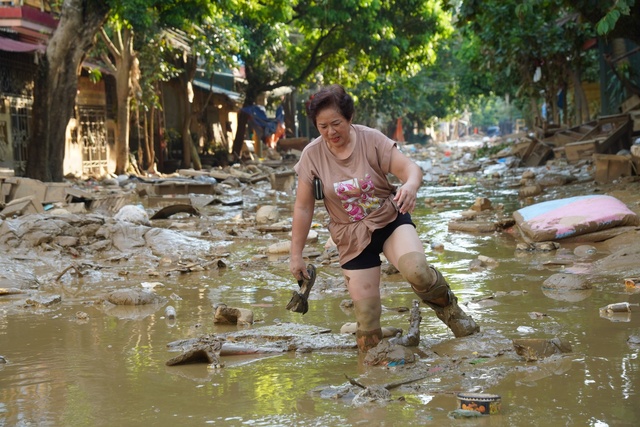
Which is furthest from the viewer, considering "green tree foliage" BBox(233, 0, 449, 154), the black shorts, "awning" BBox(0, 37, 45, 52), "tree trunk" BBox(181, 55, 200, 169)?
"green tree foliage" BBox(233, 0, 449, 154)

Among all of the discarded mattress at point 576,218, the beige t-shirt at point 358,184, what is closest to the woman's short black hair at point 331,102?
the beige t-shirt at point 358,184

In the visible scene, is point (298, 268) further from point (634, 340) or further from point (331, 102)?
point (634, 340)

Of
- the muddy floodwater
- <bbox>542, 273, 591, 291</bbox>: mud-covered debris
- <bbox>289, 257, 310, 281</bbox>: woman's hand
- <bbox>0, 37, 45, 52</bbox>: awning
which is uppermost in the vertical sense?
<bbox>0, 37, 45, 52</bbox>: awning

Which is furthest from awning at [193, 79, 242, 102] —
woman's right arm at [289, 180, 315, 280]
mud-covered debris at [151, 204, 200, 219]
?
woman's right arm at [289, 180, 315, 280]

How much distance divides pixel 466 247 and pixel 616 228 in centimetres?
139

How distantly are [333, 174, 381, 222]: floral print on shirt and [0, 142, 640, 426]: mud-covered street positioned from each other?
0.70 m

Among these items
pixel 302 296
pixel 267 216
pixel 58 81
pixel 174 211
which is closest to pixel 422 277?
pixel 302 296

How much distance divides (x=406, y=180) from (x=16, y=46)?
1519 centimetres

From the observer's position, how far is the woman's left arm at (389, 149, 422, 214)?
3903 millimetres

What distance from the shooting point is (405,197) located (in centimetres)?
389

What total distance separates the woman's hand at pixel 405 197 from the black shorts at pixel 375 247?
308 mm

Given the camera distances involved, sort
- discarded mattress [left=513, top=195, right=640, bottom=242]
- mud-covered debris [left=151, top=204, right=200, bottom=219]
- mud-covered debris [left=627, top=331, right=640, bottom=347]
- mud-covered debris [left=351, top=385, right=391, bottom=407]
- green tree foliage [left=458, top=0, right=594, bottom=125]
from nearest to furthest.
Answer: mud-covered debris [left=351, top=385, right=391, bottom=407]
mud-covered debris [left=627, top=331, right=640, bottom=347]
discarded mattress [left=513, top=195, right=640, bottom=242]
mud-covered debris [left=151, top=204, right=200, bottom=219]
green tree foliage [left=458, top=0, right=594, bottom=125]

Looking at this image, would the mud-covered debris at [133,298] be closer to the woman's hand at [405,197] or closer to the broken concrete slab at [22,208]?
the woman's hand at [405,197]

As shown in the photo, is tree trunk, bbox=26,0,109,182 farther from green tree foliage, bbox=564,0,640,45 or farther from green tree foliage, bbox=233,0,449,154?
green tree foliage, bbox=233,0,449,154
